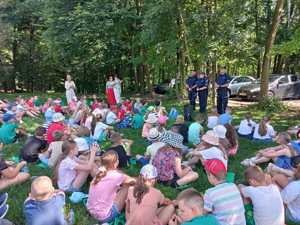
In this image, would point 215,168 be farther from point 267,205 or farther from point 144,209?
point 144,209

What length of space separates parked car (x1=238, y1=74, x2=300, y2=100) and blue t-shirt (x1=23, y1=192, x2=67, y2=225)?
2039cm

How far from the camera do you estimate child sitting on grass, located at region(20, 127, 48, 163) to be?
9.84 metres

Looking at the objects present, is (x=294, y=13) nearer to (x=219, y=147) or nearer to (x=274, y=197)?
(x=219, y=147)

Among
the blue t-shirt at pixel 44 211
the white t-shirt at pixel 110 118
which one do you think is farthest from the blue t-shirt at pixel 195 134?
the blue t-shirt at pixel 44 211

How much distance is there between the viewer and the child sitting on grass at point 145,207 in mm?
5480

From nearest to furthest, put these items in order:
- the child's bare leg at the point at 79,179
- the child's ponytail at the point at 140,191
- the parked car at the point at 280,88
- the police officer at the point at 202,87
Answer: the child's ponytail at the point at 140,191
the child's bare leg at the point at 79,179
the police officer at the point at 202,87
the parked car at the point at 280,88

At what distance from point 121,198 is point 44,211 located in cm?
128

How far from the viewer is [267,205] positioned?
5.49 metres

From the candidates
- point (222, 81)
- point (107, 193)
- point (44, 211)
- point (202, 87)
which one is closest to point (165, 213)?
point (107, 193)

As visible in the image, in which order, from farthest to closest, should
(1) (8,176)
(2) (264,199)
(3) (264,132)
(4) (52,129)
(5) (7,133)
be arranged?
1. (5) (7,133)
2. (3) (264,132)
3. (4) (52,129)
4. (1) (8,176)
5. (2) (264,199)

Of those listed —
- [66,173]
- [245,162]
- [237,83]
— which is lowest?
[237,83]

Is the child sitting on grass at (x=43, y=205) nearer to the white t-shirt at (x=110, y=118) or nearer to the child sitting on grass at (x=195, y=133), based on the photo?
the child sitting on grass at (x=195, y=133)

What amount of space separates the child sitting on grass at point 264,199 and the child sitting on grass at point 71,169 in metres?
3.10

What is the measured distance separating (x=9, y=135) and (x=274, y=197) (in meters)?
8.67
